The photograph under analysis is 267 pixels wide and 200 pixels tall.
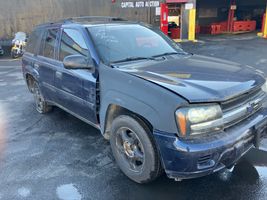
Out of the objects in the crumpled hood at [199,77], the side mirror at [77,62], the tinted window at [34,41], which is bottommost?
the crumpled hood at [199,77]

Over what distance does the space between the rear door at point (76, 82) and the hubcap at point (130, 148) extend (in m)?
0.56

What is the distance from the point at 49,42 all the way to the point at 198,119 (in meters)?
3.11

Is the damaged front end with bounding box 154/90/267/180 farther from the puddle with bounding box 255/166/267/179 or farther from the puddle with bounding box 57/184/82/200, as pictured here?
the puddle with bounding box 57/184/82/200

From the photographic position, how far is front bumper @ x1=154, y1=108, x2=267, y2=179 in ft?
8.18

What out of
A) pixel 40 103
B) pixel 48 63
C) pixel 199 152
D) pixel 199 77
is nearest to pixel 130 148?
pixel 199 152

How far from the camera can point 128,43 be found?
378 cm

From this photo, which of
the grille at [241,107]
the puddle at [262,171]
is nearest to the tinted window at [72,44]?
the grille at [241,107]

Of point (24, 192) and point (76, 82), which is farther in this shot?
point (76, 82)

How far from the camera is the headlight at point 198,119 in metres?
2.52

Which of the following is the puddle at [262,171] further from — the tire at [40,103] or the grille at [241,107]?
the tire at [40,103]

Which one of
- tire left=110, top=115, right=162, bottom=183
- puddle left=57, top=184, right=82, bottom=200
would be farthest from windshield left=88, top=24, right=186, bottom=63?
puddle left=57, top=184, right=82, bottom=200

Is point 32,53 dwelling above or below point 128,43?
below

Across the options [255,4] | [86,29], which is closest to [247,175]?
[86,29]

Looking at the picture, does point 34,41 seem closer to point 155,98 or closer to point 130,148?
point 130,148
